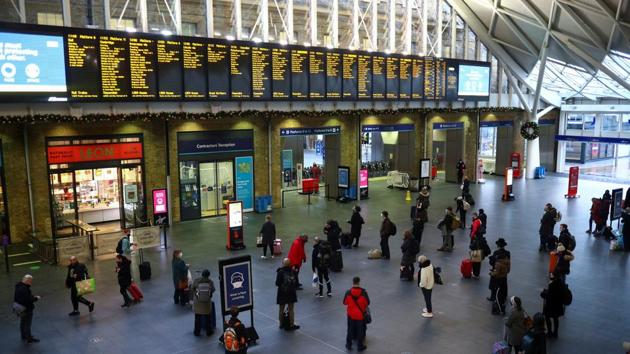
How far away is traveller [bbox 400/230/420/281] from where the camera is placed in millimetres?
13297

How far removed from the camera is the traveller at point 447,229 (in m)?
16.1

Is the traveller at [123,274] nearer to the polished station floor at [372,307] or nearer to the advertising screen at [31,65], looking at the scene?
the polished station floor at [372,307]

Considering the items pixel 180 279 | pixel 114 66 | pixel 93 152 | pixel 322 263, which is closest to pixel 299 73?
pixel 114 66

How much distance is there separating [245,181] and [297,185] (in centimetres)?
762

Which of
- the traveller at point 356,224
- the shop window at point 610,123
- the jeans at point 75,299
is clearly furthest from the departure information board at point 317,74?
the shop window at point 610,123

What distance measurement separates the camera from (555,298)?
9.92 metres

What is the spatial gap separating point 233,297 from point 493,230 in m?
12.3

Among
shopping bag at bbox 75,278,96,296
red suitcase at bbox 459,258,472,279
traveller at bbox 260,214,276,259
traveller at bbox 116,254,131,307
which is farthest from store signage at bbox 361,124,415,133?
shopping bag at bbox 75,278,96,296

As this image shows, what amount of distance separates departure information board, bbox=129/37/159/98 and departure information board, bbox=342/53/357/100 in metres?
8.66

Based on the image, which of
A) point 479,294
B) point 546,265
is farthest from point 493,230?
point 479,294

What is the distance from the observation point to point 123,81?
17.9 metres

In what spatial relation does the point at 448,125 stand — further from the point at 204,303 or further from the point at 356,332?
the point at 204,303

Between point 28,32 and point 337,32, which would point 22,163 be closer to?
point 28,32

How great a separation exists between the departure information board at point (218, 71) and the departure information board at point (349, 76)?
229 inches
